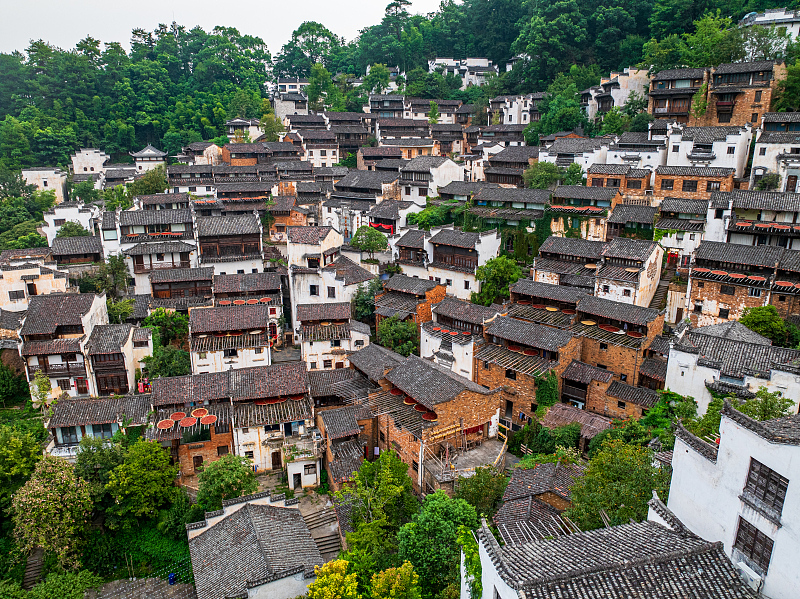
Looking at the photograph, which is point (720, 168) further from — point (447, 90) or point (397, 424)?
point (447, 90)

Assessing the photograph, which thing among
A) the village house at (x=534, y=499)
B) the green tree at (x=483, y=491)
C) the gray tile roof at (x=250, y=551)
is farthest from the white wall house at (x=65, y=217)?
the village house at (x=534, y=499)

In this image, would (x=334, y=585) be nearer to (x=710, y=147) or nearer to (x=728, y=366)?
(x=728, y=366)

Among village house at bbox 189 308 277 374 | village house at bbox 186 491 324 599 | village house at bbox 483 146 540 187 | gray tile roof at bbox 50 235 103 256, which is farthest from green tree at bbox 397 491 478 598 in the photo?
→ gray tile roof at bbox 50 235 103 256

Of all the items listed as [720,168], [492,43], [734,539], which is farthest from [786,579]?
[492,43]

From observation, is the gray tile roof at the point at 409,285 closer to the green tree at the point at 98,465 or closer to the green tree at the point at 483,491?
the green tree at the point at 483,491

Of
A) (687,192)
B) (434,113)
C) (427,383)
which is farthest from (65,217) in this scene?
(687,192)
